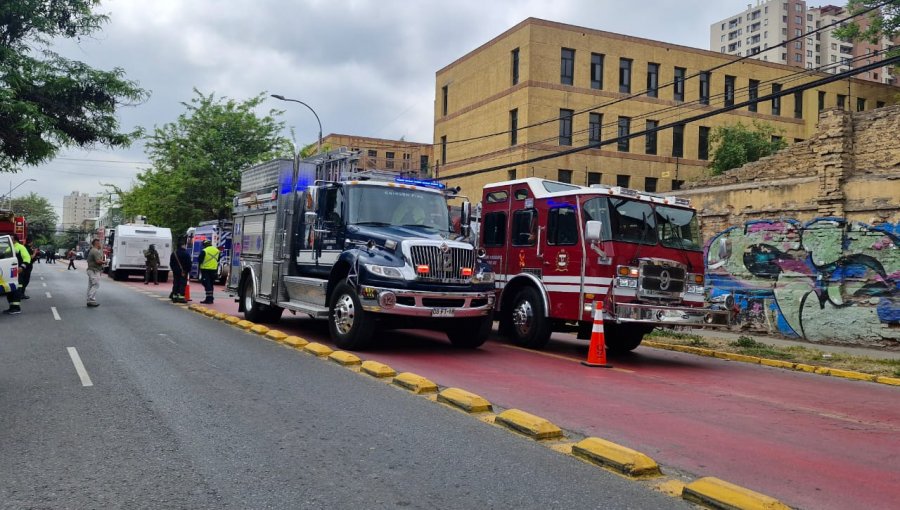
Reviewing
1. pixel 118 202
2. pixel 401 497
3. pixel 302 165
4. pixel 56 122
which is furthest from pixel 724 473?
pixel 118 202

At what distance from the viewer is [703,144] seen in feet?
142

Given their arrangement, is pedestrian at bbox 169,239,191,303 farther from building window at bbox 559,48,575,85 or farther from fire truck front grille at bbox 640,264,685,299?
building window at bbox 559,48,575,85

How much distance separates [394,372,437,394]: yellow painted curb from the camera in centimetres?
755

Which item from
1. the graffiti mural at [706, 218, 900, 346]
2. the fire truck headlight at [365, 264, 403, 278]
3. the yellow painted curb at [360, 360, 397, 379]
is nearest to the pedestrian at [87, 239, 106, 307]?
the fire truck headlight at [365, 264, 403, 278]

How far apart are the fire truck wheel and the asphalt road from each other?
1.29 metres

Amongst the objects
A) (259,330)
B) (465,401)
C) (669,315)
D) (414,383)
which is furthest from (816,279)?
(259,330)

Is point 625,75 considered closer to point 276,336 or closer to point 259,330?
point 259,330

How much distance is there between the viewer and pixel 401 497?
13.9 feet

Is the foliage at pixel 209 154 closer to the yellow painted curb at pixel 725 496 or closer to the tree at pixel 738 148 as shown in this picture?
the tree at pixel 738 148

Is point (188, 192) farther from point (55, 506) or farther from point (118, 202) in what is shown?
point (55, 506)

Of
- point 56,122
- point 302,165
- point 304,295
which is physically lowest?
point 304,295

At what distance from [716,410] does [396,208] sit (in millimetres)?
6072

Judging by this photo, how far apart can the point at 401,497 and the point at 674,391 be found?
5.25 meters

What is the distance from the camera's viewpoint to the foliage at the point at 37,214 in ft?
337
